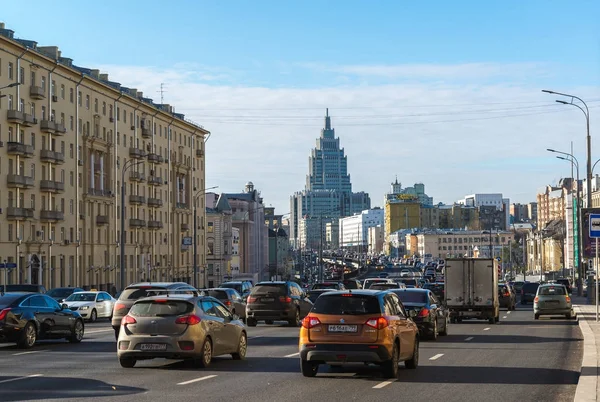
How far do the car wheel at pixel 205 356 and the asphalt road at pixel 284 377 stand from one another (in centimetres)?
32

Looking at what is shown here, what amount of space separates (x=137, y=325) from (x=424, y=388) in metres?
6.24

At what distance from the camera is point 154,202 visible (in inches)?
4380

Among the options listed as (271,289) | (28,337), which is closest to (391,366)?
(28,337)

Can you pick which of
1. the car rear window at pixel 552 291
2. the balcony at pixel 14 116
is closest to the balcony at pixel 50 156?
the balcony at pixel 14 116

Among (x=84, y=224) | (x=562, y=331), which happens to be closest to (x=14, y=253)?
(x=84, y=224)

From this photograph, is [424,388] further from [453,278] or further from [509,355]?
[453,278]

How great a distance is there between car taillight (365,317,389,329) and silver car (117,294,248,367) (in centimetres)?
391

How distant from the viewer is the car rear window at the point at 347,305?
722 inches

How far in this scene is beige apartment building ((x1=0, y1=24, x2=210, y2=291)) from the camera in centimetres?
7944

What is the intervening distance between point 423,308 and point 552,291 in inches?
679

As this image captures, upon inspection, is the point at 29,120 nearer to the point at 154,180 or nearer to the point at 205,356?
the point at 154,180

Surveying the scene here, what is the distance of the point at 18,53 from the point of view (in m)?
79.2

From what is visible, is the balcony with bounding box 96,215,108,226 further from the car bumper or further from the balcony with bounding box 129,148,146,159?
the car bumper

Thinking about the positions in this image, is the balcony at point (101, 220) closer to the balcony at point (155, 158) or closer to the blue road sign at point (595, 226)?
the balcony at point (155, 158)
